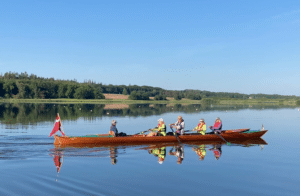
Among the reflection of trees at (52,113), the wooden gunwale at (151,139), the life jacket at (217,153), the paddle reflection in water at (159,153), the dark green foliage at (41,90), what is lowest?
the life jacket at (217,153)

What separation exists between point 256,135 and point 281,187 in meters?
12.5

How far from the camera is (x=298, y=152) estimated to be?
1770 centimetres

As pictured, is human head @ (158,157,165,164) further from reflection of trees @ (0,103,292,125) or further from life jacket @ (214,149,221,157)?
reflection of trees @ (0,103,292,125)

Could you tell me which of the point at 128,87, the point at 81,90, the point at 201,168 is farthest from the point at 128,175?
the point at 128,87

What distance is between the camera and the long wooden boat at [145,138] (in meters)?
17.6

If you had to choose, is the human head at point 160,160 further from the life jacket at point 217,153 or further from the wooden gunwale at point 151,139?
the wooden gunwale at point 151,139

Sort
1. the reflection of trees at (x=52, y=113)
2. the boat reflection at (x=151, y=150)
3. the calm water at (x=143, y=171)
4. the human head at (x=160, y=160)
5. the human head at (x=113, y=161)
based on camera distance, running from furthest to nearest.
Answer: the reflection of trees at (x=52, y=113) < the boat reflection at (x=151, y=150) < the human head at (x=160, y=160) < the human head at (x=113, y=161) < the calm water at (x=143, y=171)

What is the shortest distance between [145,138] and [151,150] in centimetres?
156

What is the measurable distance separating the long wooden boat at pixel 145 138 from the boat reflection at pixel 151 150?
283 millimetres

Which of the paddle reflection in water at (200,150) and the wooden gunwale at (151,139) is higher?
the wooden gunwale at (151,139)

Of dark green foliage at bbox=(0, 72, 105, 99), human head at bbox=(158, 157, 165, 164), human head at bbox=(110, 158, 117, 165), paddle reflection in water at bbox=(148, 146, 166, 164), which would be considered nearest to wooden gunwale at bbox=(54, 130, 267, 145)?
paddle reflection in water at bbox=(148, 146, 166, 164)

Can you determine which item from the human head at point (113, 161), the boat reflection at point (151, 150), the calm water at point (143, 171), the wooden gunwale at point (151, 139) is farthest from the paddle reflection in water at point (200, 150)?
the human head at point (113, 161)

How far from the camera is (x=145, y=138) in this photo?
1903cm

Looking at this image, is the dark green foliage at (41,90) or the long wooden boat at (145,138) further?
the dark green foliage at (41,90)
